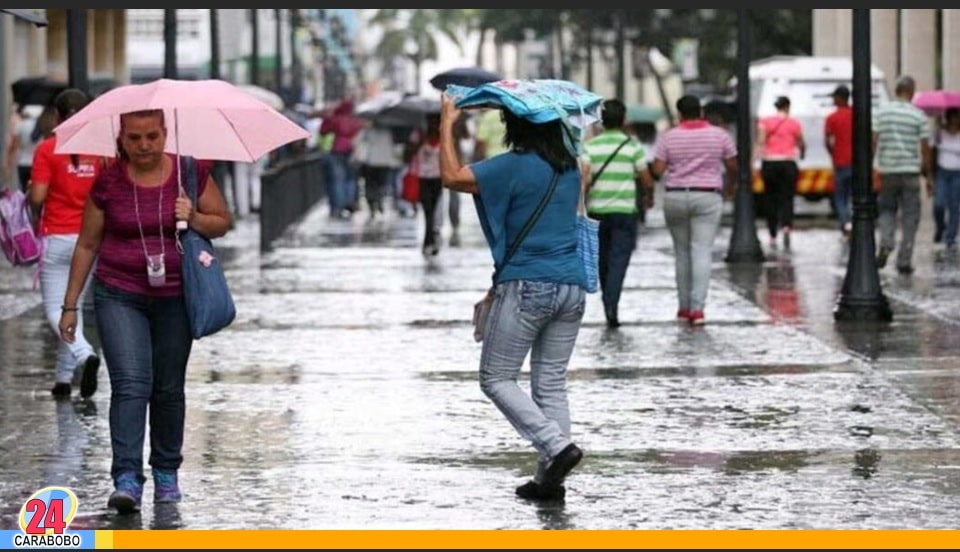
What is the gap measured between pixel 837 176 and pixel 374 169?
12.0m

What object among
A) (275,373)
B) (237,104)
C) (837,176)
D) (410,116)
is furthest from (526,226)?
(410,116)

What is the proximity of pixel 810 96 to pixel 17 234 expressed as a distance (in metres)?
24.6

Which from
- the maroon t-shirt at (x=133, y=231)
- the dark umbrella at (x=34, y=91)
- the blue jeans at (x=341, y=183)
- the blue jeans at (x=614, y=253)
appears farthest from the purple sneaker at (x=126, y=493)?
the blue jeans at (x=341, y=183)

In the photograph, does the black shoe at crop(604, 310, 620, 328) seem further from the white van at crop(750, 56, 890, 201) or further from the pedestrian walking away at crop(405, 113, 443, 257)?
the white van at crop(750, 56, 890, 201)

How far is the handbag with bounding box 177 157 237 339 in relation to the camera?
9.51m

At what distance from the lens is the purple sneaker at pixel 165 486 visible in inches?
383

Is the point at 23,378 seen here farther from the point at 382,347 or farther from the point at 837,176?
the point at 837,176

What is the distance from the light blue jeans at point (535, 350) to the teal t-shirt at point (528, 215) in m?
0.07

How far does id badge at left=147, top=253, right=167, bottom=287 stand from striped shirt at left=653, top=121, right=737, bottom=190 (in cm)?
829

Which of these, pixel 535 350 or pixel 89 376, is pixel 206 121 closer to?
pixel 535 350

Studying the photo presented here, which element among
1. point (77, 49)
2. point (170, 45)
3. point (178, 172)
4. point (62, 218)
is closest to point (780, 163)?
point (170, 45)

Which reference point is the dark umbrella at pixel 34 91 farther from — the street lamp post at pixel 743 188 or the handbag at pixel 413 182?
the street lamp post at pixel 743 188

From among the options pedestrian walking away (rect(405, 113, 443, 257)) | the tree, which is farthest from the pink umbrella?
the tree

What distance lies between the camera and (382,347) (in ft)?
53.6
